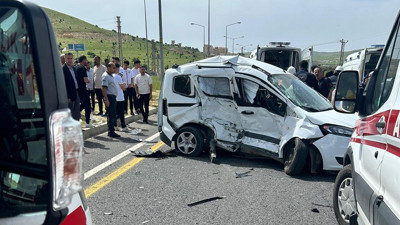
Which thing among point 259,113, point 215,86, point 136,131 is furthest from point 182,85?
point 136,131

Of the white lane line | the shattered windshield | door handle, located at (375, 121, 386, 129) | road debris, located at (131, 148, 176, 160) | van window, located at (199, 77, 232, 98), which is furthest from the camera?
road debris, located at (131, 148, 176, 160)

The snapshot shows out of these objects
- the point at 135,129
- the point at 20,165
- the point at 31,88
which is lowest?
the point at 135,129

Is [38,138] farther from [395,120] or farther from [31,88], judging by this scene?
[395,120]

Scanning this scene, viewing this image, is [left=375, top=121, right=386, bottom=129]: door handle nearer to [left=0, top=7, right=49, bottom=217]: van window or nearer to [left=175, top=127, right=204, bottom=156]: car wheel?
[left=0, top=7, right=49, bottom=217]: van window

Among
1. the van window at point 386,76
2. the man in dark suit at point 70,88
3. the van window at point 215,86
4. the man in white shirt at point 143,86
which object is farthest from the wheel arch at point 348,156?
the man in white shirt at point 143,86

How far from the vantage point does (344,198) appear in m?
3.39

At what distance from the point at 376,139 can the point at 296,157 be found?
2.82 metres

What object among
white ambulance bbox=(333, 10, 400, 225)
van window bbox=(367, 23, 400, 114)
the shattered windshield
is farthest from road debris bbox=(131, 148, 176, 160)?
van window bbox=(367, 23, 400, 114)

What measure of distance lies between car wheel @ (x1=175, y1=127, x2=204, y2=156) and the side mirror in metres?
3.63

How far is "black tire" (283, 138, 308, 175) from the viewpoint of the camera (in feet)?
16.4

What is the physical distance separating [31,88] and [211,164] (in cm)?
488

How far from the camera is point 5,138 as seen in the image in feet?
3.93

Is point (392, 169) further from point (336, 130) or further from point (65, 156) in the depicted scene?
point (336, 130)

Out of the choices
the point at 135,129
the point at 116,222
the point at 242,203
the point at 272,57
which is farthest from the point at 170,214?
the point at 272,57
